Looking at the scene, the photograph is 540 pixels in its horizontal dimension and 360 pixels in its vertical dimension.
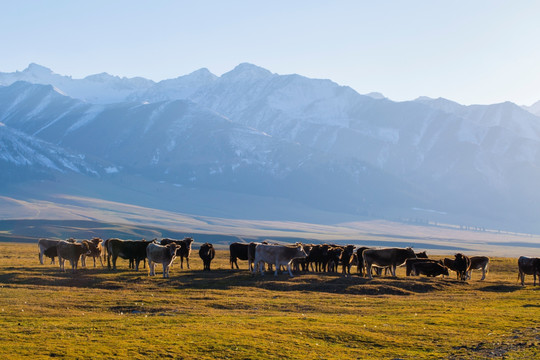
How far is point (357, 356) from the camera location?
23.2 m

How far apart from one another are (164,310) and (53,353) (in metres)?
9.62

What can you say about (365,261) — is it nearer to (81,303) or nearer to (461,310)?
(461,310)

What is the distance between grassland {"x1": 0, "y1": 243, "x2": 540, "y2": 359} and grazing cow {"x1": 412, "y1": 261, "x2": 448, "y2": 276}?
376 centimetres

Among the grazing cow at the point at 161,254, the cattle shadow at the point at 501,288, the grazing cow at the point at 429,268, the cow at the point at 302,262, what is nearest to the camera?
the cattle shadow at the point at 501,288

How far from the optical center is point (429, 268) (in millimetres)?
49875

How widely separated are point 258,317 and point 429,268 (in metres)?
24.4

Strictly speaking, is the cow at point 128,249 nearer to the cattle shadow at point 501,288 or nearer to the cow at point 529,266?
the cattle shadow at point 501,288

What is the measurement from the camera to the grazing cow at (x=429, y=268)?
49625mm

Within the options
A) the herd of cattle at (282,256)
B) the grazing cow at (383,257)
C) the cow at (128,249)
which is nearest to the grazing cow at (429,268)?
the herd of cattle at (282,256)

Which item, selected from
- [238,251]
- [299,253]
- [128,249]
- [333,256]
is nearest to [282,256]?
[299,253]

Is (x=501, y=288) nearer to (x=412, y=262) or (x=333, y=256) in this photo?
(x=412, y=262)

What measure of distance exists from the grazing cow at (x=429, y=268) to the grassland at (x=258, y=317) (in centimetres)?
376

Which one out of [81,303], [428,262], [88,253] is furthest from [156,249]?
[428,262]

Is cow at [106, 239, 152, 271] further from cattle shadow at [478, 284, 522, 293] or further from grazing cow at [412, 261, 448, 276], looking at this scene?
cattle shadow at [478, 284, 522, 293]
